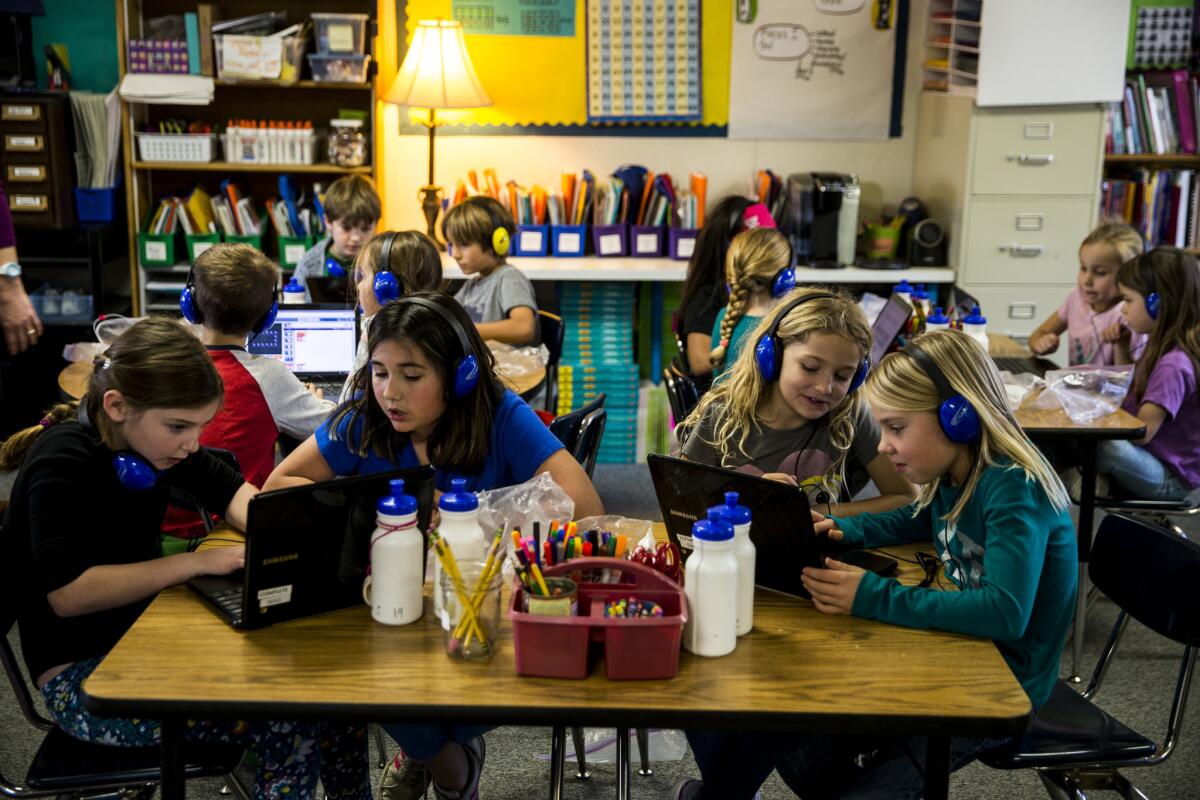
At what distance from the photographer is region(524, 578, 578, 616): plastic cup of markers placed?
5.24 ft

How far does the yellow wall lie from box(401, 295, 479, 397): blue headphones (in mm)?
3244

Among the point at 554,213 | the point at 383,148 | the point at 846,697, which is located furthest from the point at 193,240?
the point at 846,697

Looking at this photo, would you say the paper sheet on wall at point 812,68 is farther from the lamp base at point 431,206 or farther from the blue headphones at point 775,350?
the blue headphones at point 775,350

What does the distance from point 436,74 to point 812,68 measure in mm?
1604

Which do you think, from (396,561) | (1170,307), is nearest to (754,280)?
(1170,307)

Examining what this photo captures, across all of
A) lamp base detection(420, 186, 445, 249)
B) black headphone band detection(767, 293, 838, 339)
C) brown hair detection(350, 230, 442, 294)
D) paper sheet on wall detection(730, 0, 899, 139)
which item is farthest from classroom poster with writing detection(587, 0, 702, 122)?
black headphone band detection(767, 293, 838, 339)

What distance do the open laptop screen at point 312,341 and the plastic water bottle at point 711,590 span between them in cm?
189

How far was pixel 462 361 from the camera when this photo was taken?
2127mm

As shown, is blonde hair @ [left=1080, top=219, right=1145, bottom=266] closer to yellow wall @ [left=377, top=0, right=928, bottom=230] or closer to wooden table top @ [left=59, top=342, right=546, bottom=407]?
yellow wall @ [left=377, top=0, right=928, bottom=230]

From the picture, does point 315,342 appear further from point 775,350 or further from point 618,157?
point 618,157

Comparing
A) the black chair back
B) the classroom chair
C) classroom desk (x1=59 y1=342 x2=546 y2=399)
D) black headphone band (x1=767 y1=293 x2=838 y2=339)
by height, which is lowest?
the classroom chair

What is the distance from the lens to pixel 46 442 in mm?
1895

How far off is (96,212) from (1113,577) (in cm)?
420

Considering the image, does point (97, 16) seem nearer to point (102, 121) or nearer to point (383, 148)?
point (102, 121)
